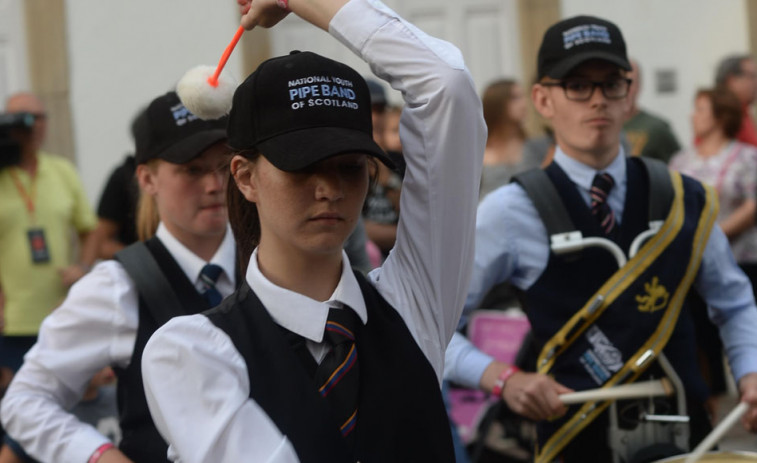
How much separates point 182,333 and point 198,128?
1.21m

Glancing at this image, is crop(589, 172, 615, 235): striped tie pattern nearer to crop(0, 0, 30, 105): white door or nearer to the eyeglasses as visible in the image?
the eyeglasses

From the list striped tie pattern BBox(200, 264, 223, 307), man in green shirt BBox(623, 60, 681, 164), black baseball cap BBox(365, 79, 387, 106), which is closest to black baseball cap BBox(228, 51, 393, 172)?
striped tie pattern BBox(200, 264, 223, 307)

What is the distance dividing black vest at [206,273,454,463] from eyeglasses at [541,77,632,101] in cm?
132

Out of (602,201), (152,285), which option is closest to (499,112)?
(602,201)

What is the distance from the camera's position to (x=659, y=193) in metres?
3.25

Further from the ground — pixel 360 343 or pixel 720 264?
pixel 360 343

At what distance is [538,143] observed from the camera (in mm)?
5664

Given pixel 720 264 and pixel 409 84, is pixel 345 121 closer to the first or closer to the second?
pixel 409 84

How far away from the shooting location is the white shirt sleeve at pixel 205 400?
1.93 meters

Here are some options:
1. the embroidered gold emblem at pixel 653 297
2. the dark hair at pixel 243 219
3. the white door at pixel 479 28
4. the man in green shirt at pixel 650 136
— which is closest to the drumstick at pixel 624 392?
the embroidered gold emblem at pixel 653 297

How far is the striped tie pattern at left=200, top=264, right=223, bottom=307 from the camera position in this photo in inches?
121

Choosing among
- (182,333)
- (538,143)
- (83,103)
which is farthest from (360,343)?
(83,103)

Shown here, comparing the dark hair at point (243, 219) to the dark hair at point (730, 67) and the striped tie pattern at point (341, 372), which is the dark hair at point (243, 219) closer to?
the striped tie pattern at point (341, 372)

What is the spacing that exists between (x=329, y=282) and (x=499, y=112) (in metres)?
4.28
